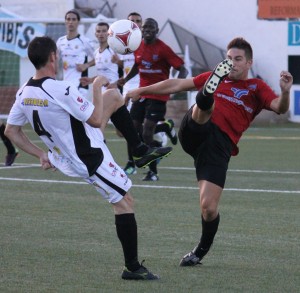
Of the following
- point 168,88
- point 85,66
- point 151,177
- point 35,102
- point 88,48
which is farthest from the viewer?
point 88,48

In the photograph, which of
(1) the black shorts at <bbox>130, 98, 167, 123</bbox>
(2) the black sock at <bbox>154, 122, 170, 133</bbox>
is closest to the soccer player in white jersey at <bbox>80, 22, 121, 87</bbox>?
(2) the black sock at <bbox>154, 122, 170, 133</bbox>

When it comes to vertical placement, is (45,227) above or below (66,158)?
below

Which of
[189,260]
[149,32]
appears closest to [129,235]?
[189,260]

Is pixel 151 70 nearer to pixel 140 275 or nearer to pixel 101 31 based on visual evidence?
pixel 101 31

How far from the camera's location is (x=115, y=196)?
7730 mm

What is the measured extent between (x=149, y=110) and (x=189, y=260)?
22.7 feet

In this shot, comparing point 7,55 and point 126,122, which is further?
point 7,55

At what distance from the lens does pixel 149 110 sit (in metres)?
15.1

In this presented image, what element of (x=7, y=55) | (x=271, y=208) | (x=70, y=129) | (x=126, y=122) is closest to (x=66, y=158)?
(x=70, y=129)

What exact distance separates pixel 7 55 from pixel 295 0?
27.3ft

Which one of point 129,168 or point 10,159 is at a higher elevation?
point 129,168

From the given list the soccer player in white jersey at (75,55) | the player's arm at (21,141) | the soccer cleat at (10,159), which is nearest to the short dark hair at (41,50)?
the player's arm at (21,141)

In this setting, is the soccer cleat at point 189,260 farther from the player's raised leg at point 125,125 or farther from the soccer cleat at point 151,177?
the soccer cleat at point 151,177

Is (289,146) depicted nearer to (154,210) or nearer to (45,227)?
(154,210)
